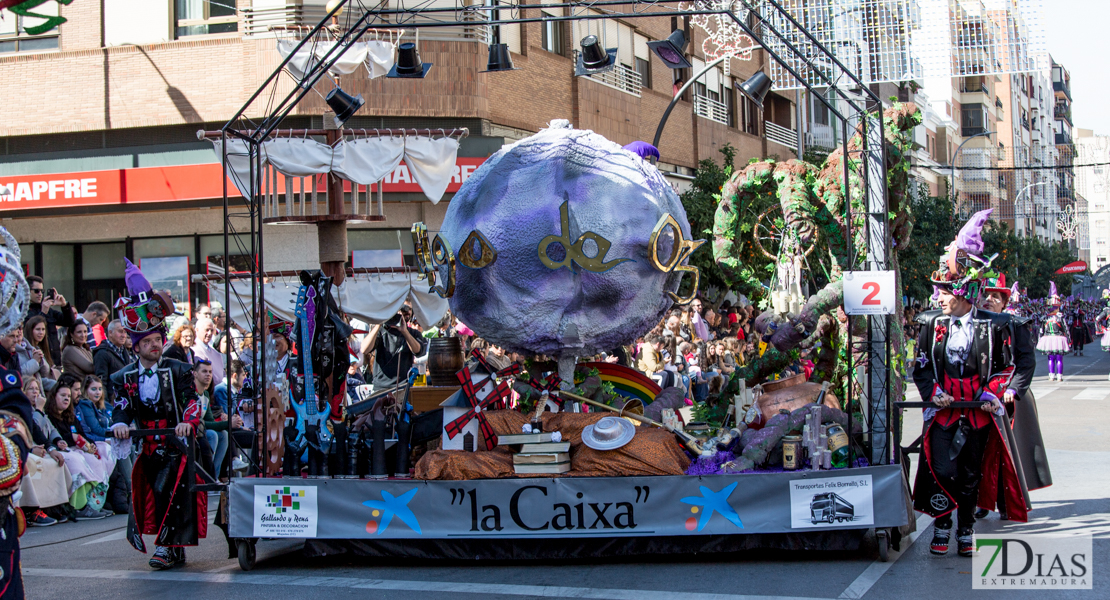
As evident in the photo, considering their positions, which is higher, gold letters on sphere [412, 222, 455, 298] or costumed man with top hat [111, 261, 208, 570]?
gold letters on sphere [412, 222, 455, 298]

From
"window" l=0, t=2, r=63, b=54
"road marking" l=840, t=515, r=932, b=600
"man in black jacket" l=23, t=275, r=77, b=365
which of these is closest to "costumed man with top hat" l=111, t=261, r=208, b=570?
"road marking" l=840, t=515, r=932, b=600

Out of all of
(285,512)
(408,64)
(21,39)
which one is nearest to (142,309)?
(285,512)

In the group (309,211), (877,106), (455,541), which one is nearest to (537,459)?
(455,541)

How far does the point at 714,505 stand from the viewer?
22.4 ft

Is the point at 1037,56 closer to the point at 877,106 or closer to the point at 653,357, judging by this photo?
the point at 653,357

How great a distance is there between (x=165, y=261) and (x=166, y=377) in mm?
13473

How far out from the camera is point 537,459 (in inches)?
280

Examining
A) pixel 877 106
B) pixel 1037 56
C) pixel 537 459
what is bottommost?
pixel 537 459

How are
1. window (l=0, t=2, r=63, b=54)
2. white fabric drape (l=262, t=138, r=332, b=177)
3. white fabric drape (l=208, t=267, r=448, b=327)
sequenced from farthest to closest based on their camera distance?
1. window (l=0, t=2, r=63, b=54)
2. white fabric drape (l=208, t=267, r=448, b=327)
3. white fabric drape (l=262, t=138, r=332, b=177)

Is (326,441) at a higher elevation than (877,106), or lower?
lower

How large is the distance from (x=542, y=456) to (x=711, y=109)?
22.6m

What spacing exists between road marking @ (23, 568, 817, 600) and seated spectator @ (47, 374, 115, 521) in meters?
2.47

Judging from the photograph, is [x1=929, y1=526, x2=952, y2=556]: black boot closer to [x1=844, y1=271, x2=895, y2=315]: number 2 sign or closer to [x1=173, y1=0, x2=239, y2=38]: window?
[x1=844, y1=271, x2=895, y2=315]: number 2 sign

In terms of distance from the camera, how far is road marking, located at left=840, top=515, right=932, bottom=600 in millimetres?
5945
